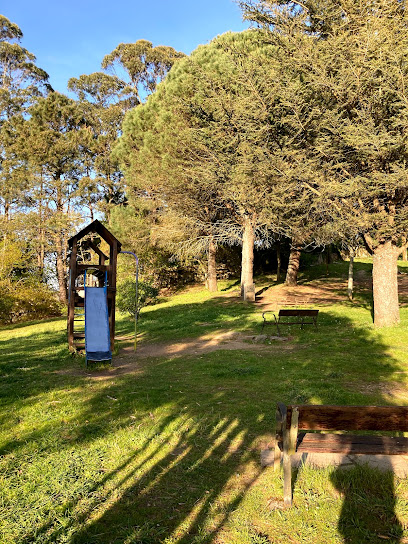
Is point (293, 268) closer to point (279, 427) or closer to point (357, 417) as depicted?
point (279, 427)


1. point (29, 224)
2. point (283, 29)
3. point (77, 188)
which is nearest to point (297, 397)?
point (283, 29)

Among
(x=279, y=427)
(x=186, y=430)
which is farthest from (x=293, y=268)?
(x=279, y=427)

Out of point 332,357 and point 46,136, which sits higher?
point 46,136

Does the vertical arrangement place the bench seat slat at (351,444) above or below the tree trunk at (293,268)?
below

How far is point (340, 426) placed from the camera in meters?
3.85

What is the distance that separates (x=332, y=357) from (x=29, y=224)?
26.6 meters

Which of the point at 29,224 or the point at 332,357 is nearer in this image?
the point at 332,357

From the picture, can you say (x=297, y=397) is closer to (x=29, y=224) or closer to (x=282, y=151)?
(x=282, y=151)

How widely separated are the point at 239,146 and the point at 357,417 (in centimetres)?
1550

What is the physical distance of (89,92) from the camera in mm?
45938

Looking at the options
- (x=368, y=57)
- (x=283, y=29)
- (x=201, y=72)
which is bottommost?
(x=368, y=57)

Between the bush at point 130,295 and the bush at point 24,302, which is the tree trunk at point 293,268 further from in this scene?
the bush at point 24,302

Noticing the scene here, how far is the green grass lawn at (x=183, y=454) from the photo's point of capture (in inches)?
137

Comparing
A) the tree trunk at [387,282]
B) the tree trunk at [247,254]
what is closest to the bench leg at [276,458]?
the tree trunk at [387,282]
